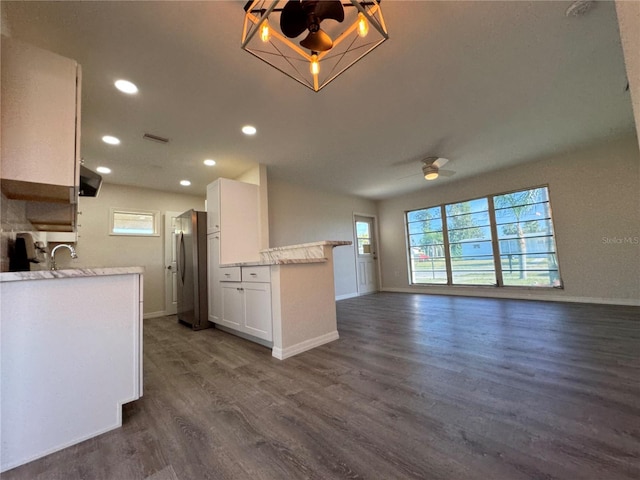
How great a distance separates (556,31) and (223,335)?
14.1 feet

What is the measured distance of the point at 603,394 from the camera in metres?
1.56

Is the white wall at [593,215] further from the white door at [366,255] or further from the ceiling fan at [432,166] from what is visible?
the white door at [366,255]

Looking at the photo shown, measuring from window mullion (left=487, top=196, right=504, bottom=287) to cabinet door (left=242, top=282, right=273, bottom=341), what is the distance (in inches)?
192

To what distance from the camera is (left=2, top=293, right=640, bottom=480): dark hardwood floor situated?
1121mm

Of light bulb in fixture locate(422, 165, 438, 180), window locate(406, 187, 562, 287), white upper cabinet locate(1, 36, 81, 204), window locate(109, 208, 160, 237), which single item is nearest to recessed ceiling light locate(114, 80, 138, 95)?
white upper cabinet locate(1, 36, 81, 204)

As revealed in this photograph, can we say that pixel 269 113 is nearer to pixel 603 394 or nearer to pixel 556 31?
pixel 556 31

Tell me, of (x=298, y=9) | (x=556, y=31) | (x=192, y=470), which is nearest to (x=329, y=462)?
(x=192, y=470)

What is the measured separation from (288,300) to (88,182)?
248 cm

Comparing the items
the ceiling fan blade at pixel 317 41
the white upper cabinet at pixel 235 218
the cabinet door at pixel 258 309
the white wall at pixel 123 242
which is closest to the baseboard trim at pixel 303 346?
the cabinet door at pixel 258 309

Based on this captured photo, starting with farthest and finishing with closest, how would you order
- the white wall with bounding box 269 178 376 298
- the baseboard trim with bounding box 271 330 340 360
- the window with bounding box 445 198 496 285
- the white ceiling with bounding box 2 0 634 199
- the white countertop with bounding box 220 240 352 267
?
the window with bounding box 445 198 496 285, the white wall with bounding box 269 178 376 298, the white countertop with bounding box 220 240 352 267, the baseboard trim with bounding box 271 330 340 360, the white ceiling with bounding box 2 0 634 199

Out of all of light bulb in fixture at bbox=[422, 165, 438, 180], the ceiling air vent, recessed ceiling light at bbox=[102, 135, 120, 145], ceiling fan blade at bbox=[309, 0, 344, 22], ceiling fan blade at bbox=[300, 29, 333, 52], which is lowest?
light bulb in fixture at bbox=[422, 165, 438, 180]

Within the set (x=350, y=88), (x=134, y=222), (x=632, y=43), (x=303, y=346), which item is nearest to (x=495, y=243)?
(x=350, y=88)

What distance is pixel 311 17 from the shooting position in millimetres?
1521

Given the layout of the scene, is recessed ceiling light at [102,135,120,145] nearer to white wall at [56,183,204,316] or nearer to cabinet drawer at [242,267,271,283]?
white wall at [56,183,204,316]
